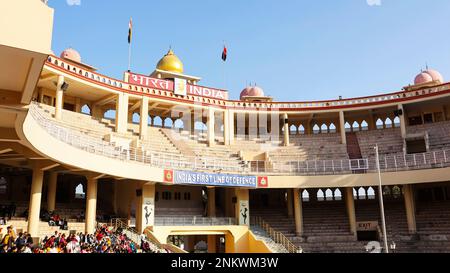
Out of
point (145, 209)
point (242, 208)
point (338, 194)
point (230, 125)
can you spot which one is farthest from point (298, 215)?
point (145, 209)

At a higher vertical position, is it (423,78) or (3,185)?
(423,78)

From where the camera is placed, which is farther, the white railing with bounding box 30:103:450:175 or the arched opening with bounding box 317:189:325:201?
the arched opening with bounding box 317:189:325:201

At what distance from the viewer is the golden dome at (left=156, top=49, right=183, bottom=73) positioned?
42.6 meters

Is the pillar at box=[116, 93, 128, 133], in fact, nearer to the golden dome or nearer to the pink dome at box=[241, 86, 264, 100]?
the golden dome

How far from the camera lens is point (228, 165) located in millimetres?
34438

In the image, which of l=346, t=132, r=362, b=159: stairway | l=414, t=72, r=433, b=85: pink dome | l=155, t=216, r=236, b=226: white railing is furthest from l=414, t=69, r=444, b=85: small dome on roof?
l=155, t=216, r=236, b=226: white railing

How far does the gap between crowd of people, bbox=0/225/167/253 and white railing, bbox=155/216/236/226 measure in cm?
336

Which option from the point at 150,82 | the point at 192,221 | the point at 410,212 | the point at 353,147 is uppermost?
the point at 150,82

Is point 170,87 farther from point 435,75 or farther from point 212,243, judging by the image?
point 435,75

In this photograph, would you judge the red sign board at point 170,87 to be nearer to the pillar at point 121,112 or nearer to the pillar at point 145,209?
the pillar at point 121,112

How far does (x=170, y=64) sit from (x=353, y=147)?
21.2m

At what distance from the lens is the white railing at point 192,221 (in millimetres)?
29250

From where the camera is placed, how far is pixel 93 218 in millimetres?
25672

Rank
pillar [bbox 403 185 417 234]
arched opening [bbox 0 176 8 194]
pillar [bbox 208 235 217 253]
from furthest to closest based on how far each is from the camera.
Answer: pillar [bbox 208 235 217 253]
arched opening [bbox 0 176 8 194]
pillar [bbox 403 185 417 234]
